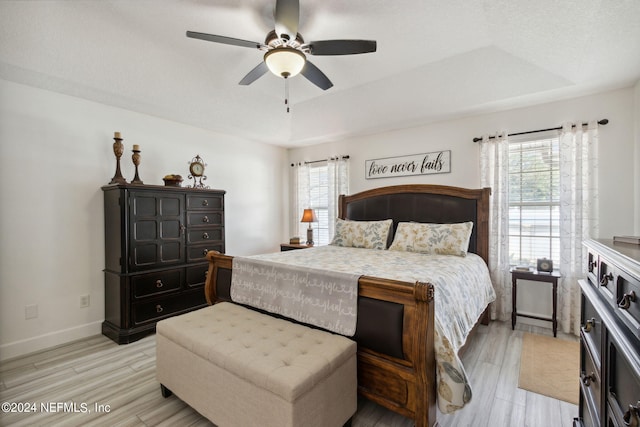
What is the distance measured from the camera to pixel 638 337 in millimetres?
808


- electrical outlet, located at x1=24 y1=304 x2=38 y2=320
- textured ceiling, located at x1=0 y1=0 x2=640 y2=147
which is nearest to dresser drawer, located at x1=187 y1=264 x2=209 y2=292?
electrical outlet, located at x1=24 y1=304 x2=38 y2=320

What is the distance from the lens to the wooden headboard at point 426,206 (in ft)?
11.2

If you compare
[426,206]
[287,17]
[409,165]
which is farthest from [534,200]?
[287,17]

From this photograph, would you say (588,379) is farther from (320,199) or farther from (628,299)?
(320,199)

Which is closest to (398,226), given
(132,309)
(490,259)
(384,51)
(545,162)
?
(490,259)

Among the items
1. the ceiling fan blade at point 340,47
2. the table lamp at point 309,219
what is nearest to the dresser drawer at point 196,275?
the table lamp at point 309,219

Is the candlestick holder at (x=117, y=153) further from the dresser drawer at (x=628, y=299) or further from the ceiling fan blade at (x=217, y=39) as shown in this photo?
the dresser drawer at (x=628, y=299)

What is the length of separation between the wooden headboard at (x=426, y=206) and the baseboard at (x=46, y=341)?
3343mm

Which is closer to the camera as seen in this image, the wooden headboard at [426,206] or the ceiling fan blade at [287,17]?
the ceiling fan blade at [287,17]

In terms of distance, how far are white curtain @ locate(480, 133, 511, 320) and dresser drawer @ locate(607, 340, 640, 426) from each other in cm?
253

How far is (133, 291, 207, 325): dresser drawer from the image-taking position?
3.02m

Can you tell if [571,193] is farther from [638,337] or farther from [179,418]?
[179,418]

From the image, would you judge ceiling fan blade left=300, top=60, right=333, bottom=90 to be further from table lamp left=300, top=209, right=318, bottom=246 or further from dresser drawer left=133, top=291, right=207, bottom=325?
dresser drawer left=133, top=291, right=207, bottom=325

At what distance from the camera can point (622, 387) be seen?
928 millimetres
